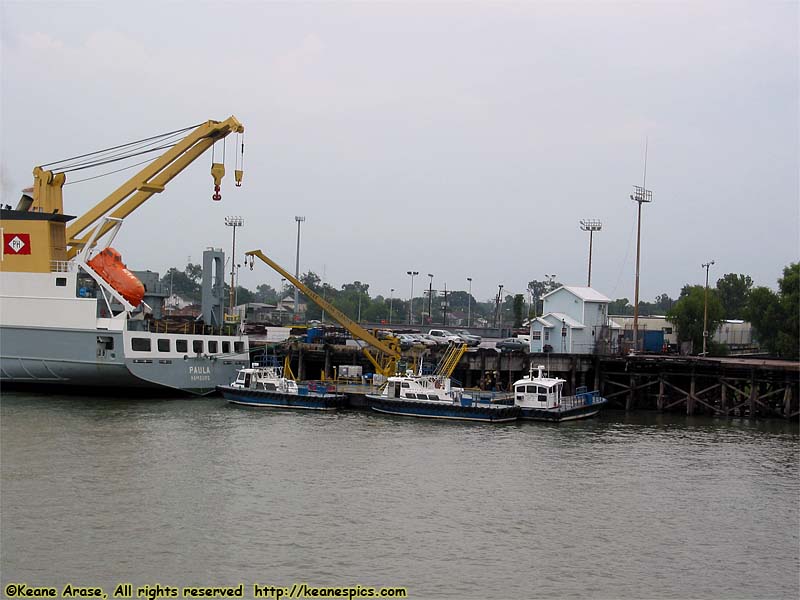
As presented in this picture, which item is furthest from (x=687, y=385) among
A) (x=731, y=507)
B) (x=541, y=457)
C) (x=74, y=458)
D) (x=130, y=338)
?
(x=74, y=458)

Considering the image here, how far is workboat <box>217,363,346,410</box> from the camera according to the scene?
1702 inches

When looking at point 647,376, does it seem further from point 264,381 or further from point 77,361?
point 77,361

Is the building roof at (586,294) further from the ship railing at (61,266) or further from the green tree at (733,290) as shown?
the green tree at (733,290)

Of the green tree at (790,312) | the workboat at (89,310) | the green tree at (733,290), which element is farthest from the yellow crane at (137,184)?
the green tree at (733,290)

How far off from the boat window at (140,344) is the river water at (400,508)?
7605 millimetres

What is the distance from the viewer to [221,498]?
974 inches

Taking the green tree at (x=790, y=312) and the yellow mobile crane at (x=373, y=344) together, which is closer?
the yellow mobile crane at (x=373, y=344)

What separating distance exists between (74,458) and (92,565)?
10.7 meters

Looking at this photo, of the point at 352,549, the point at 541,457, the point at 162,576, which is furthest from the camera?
the point at 541,457

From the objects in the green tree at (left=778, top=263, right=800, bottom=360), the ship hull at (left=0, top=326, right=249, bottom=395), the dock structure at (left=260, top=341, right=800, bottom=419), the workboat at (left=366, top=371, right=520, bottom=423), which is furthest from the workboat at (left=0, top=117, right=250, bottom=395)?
the green tree at (left=778, top=263, right=800, bottom=360)

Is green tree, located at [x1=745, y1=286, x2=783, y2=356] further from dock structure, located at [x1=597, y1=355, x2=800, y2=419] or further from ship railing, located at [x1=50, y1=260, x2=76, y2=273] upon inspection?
ship railing, located at [x1=50, y1=260, x2=76, y2=273]

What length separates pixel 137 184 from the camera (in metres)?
50.2

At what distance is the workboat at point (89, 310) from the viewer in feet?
148

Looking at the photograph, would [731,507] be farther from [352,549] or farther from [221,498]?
[221,498]
